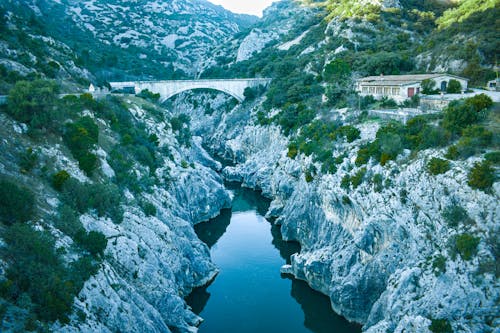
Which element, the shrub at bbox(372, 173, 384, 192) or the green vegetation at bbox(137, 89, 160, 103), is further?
the green vegetation at bbox(137, 89, 160, 103)

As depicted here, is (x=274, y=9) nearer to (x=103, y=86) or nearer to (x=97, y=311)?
(x=103, y=86)

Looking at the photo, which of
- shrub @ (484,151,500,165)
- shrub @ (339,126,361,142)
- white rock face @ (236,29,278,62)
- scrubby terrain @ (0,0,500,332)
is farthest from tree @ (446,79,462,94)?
white rock face @ (236,29,278,62)

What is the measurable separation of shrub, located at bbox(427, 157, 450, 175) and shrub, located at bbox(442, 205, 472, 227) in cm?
262

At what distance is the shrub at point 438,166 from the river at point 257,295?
12665 mm

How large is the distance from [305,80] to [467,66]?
27.0 metres

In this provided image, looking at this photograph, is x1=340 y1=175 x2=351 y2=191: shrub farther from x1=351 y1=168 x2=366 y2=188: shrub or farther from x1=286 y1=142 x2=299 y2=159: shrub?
x1=286 y1=142 x2=299 y2=159: shrub

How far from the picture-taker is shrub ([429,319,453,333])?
2041cm

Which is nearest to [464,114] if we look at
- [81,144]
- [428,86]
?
[428,86]

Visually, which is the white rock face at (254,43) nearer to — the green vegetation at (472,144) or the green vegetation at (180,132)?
the green vegetation at (180,132)

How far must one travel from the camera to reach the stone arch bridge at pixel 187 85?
74.5 metres

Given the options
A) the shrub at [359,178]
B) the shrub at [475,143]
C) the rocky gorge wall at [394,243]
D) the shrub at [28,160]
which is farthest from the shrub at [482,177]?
the shrub at [28,160]

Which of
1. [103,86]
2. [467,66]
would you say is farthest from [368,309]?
[103,86]

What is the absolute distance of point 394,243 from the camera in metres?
27.0

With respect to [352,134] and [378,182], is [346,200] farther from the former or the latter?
[352,134]
